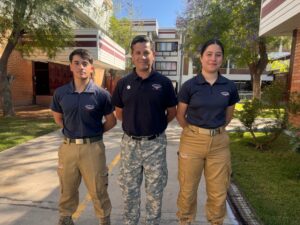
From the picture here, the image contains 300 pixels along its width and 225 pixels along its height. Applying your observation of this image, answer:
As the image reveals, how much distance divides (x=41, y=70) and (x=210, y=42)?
1857cm

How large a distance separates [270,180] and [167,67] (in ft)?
155

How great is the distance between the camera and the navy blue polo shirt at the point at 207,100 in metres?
3.15

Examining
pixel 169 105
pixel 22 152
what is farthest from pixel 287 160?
pixel 22 152

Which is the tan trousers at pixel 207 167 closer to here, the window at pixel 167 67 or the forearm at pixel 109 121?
the forearm at pixel 109 121

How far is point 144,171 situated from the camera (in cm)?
326

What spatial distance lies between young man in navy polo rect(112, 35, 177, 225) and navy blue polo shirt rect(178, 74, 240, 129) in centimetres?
19

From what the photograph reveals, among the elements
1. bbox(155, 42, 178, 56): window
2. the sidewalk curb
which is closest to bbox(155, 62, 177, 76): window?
bbox(155, 42, 178, 56): window

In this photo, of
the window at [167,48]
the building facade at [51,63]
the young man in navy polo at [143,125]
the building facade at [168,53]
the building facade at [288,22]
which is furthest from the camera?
the window at [167,48]

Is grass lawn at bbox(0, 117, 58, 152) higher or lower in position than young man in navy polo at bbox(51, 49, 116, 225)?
lower

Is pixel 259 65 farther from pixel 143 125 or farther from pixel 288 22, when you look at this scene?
pixel 143 125

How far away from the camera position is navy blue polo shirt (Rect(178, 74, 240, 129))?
124 inches

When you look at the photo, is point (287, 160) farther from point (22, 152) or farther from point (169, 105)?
point (22, 152)

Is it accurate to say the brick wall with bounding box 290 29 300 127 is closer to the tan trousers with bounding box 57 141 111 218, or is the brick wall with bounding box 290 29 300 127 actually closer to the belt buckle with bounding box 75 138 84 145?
the tan trousers with bounding box 57 141 111 218

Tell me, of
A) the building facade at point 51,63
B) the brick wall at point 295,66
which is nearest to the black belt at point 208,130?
the brick wall at point 295,66
